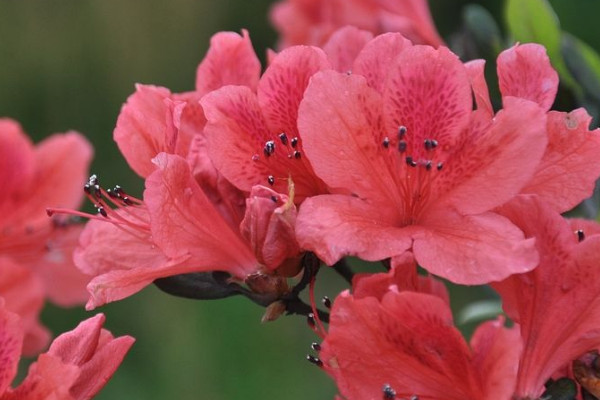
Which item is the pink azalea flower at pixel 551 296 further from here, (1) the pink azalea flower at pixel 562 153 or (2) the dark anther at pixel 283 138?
(2) the dark anther at pixel 283 138

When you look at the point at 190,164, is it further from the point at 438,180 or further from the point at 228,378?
the point at 228,378

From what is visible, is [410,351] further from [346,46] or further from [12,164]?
[12,164]

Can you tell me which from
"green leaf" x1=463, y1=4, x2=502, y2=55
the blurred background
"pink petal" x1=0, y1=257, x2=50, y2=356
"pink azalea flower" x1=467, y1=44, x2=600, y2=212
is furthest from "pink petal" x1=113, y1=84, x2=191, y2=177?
the blurred background

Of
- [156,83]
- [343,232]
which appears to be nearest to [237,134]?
[343,232]

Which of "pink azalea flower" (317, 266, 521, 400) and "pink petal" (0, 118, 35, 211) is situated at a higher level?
"pink azalea flower" (317, 266, 521, 400)

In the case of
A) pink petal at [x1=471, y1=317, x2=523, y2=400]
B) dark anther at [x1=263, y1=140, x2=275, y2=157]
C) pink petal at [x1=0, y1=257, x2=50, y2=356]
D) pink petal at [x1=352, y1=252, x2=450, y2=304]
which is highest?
dark anther at [x1=263, y1=140, x2=275, y2=157]

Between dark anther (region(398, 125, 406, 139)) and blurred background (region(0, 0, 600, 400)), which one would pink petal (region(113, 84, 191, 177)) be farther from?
blurred background (region(0, 0, 600, 400))

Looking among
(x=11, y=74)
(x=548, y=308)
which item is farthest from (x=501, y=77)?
(x=11, y=74)
